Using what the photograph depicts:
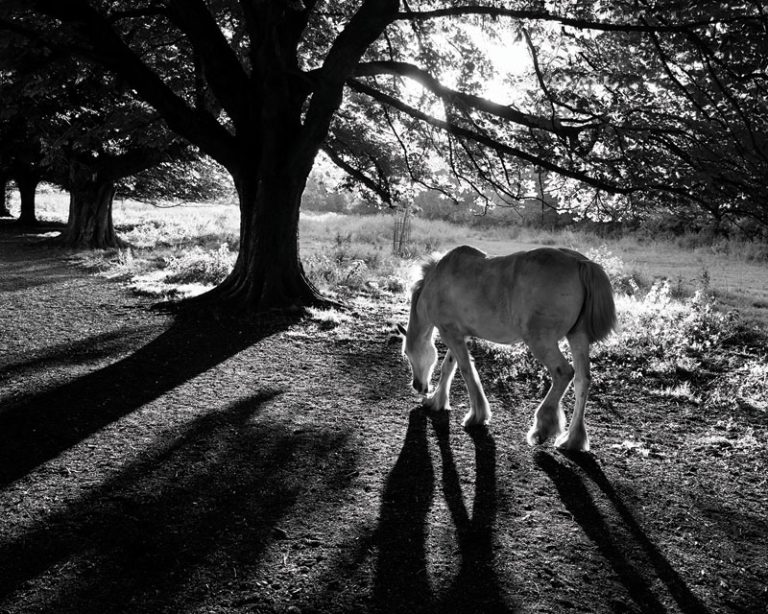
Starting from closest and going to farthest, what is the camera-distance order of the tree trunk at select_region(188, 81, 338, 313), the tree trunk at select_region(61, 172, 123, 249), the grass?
1. the tree trunk at select_region(188, 81, 338, 313)
2. the grass
3. the tree trunk at select_region(61, 172, 123, 249)

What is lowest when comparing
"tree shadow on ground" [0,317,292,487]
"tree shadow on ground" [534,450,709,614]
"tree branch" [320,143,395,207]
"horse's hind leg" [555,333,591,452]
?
"tree shadow on ground" [0,317,292,487]

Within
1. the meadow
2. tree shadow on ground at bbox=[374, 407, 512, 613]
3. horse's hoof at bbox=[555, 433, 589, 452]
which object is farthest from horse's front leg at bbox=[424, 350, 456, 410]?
horse's hoof at bbox=[555, 433, 589, 452]

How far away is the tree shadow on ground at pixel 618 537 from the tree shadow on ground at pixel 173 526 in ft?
5.71

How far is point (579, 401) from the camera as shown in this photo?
5.21m

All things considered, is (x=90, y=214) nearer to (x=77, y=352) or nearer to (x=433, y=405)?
(x=77, y=352)

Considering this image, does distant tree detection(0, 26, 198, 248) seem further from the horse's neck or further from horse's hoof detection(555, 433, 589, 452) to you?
horse's hoof detection(555, 433, 589, 452)

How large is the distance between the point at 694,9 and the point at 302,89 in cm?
684

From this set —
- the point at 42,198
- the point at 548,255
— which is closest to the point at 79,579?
the point at 548,255

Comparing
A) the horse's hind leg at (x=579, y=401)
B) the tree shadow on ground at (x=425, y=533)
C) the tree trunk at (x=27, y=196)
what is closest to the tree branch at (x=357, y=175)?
the horse's hind leg at (x=579, y=401)

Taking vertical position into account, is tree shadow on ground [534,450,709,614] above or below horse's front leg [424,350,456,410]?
below

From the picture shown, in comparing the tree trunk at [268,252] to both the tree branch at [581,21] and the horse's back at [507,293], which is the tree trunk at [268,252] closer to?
the tree branch at [581,21]

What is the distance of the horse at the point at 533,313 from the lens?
5121 millimetres

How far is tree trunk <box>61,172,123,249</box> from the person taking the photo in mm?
22469

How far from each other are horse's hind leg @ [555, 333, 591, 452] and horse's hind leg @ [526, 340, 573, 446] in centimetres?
11
